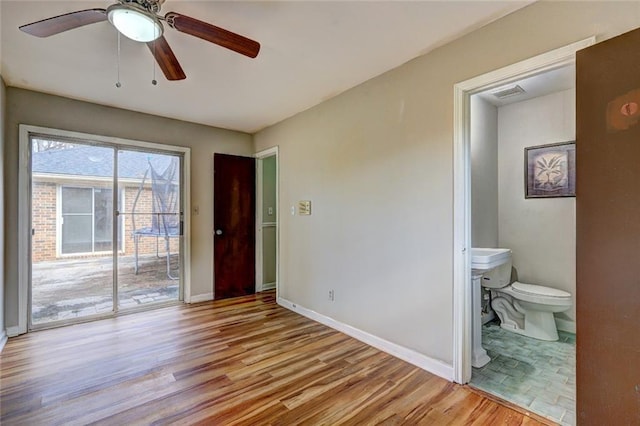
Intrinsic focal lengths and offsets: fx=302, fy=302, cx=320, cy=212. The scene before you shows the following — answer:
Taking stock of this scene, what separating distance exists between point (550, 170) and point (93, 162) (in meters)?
5.13

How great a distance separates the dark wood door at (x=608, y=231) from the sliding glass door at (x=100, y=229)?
4.18 metres

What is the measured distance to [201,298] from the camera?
4.25 m

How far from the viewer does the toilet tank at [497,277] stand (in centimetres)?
310

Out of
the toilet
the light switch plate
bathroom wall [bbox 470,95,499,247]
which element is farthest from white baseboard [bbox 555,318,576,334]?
the light switch plate

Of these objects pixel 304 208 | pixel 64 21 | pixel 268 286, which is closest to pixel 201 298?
pixel 268 286

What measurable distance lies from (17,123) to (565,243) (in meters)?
5.74

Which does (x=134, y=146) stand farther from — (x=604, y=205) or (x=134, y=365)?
(x=604, y=205)

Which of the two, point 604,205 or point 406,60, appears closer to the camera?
point 604,205

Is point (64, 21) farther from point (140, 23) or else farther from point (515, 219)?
point (515, 219)

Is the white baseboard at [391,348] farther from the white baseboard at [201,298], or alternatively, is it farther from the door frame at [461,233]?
the white baseboard at [201,298]

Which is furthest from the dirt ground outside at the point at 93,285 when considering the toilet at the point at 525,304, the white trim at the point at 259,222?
the toilet at the point at 525,304

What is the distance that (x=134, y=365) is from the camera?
2451 mm

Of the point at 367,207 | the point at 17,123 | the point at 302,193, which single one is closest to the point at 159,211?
the point at 17,123

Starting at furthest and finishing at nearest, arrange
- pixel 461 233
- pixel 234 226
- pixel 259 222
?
pixel 259 222 → pixel 234 226 → pixel 461 233
